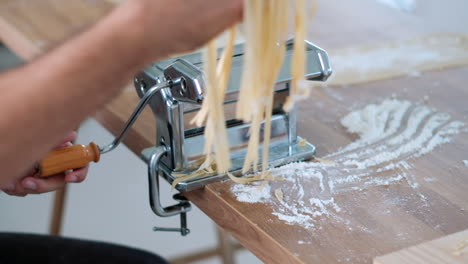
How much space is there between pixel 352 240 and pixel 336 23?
1109 millimetres

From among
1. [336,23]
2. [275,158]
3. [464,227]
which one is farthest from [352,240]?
[336,23]

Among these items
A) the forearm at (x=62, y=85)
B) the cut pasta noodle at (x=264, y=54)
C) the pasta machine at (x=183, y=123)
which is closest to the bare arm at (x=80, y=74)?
the forearm at (x=62, y=85)

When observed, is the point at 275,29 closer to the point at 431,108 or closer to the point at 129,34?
the point at 129,34

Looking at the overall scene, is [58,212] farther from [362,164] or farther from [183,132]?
[362,164]

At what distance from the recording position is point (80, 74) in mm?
693

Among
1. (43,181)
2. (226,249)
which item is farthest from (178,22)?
(226,249)

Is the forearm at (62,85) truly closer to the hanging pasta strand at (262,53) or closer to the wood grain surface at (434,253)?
the hanging pasta strand at (262,53)

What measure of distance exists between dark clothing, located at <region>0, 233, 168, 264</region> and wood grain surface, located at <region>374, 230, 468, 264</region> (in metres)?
0.55

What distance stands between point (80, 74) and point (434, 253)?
505mm

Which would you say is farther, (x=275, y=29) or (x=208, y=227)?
(x=208, y=227)

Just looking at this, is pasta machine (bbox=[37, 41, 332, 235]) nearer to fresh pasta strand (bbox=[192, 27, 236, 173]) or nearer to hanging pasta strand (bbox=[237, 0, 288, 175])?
fresh pasta strand (bbox=[192, 27, 236, 173])

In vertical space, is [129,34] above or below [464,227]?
above

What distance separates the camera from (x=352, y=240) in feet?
3.20

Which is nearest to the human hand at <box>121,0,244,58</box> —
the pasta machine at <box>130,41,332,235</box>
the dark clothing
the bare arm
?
the bare arm
